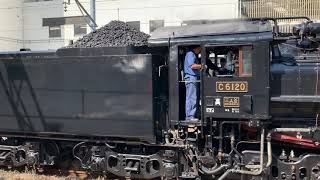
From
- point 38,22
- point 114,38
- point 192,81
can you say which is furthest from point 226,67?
point 38,22

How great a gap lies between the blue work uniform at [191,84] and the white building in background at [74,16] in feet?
77.4

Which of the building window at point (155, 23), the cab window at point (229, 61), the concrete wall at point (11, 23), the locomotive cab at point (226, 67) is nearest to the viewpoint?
the locomotive cab at point (226, 67)

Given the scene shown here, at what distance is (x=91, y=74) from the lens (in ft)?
30.3

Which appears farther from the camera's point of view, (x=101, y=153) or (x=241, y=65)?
(x=101, y=153)

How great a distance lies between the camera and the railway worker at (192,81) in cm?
860

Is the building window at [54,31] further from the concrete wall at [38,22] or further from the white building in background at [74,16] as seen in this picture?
Answer: the concrete wall at [38,22]

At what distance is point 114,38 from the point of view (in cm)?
1004

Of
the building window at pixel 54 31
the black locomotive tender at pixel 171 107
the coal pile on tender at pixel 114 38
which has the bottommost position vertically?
the black locomotive tender at pixel 171 107

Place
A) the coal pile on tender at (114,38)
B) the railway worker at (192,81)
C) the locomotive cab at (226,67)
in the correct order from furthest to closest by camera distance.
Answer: the coal pile on tender at (114,38), the railway worker at (192,81), the locomotive cab at (226,67)

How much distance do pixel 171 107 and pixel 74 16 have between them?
Result: 30655 mm

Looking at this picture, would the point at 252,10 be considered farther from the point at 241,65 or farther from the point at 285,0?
the point at 241,65

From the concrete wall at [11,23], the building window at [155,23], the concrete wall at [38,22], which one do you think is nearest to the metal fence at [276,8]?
the building window at [155,23]

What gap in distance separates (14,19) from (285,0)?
23170 millimetres

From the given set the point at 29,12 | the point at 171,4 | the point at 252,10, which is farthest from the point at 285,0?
the point at 29,12
